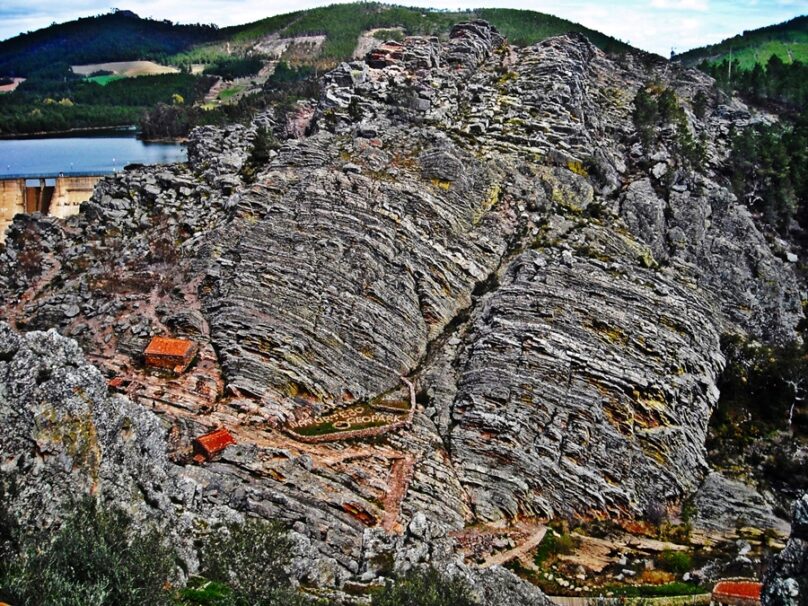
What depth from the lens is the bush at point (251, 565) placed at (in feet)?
61.6

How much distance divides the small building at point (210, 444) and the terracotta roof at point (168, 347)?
22.2 feet

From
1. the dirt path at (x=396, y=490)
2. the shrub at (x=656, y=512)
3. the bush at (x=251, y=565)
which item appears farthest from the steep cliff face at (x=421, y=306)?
the bush at (x=251, y=565)

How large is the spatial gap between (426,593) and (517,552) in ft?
40.6

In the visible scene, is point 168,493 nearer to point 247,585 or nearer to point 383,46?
point 247,585

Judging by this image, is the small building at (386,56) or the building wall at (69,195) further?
the small building at (386,56)

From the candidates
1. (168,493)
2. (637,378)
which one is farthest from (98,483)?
(637,378)

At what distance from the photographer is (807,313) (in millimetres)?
48906

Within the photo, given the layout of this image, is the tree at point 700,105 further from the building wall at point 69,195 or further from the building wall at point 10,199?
the building wall at point 10,199

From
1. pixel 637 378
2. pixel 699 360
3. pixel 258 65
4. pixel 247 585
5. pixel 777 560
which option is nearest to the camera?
pixel 777 560

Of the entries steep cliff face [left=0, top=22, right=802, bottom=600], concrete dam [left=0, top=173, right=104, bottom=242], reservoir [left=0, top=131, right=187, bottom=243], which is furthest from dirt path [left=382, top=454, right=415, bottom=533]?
concrete dam [left=0, top=173, right=104, bottom=242]

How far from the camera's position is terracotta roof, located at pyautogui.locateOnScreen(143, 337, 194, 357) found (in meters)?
37.7

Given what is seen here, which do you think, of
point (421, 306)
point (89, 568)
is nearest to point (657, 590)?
point (421, 306)

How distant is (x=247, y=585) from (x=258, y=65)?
183 meters

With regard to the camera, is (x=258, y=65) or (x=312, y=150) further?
(x=258, y=65)
